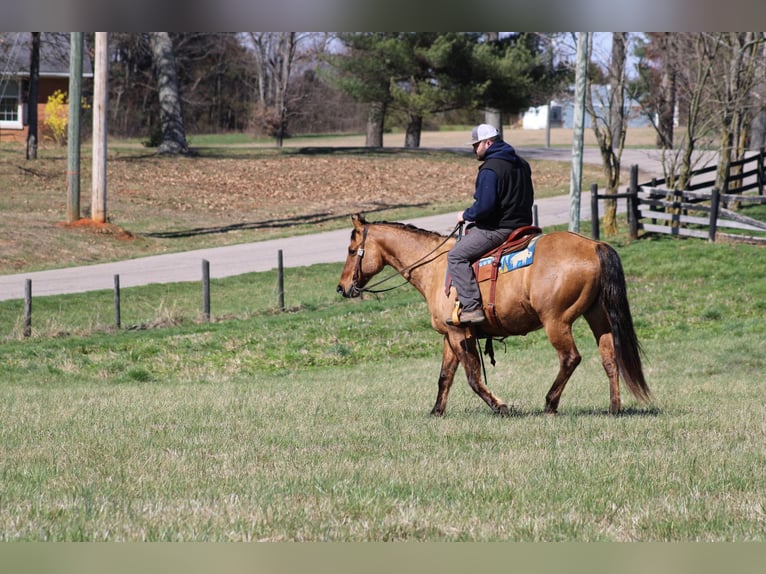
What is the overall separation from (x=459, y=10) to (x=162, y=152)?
167 ft

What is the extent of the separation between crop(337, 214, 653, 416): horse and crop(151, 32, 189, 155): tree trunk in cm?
4490

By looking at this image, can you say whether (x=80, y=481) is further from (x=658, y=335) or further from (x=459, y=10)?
(x=658, y=335)

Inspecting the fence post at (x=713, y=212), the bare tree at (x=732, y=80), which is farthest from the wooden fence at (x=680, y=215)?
the bare tree at (x=732, y=80)

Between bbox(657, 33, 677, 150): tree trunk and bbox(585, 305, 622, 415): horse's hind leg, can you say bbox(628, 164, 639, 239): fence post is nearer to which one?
bbox(657, 33, 677, 150): tree trunk

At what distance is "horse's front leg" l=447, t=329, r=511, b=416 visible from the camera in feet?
34.8

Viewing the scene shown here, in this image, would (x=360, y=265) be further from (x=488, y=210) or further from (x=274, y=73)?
(x=274, y=73)

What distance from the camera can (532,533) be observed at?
5.72 meters

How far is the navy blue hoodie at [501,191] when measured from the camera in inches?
398

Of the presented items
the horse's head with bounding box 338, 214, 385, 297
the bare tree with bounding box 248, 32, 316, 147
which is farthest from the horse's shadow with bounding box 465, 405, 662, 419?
the bare tree with bounding box 248, 32, 316, 147

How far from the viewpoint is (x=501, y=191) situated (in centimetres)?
1021

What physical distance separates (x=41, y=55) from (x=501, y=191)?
2042 inches

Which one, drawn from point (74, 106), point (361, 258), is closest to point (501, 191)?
point (361, 258)

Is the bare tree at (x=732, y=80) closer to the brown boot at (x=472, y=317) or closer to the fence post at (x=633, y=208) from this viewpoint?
the fence post at (x=633, y=208)

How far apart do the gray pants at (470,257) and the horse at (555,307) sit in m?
0.14
